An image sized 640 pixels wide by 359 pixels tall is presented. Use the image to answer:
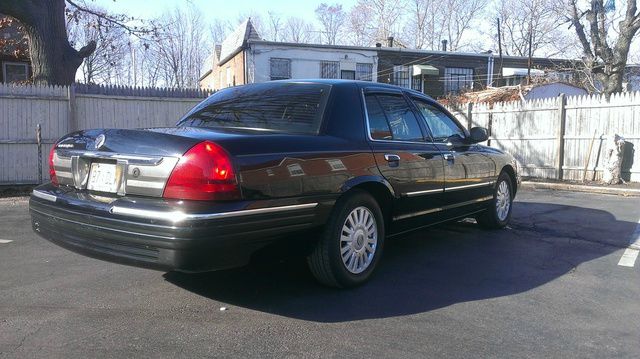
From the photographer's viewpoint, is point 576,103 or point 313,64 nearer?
point 576,103

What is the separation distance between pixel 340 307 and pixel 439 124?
250 cm

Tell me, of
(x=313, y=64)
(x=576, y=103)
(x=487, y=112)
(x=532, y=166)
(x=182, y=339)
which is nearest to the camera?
(x=182, y=339)

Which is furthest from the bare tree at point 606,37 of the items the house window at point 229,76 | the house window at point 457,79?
the house window at point 229,76

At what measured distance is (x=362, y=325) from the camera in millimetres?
3480

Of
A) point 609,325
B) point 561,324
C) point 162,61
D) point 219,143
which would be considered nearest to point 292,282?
point 219,143

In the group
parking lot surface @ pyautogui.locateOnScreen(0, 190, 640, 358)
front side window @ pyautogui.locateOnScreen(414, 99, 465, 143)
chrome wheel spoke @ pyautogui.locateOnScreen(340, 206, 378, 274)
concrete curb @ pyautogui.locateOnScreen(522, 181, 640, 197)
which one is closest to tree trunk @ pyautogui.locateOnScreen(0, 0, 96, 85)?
parking lot surface @ pyautogui.locateOnScreen(0, 190, 640, 358)

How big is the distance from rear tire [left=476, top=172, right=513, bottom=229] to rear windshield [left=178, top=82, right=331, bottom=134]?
3.04m

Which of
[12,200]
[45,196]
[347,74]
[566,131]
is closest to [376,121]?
[45,196]

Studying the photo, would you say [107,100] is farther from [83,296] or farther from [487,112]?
[487,112]

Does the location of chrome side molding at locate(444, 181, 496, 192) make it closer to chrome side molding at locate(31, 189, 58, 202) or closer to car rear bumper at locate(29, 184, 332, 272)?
car rear bumper at locate(29, 184, 332, 272)

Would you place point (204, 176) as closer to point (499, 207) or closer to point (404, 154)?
point (404, 154)

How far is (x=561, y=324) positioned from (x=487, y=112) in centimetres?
1205

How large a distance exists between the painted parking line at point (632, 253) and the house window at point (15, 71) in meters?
21.8

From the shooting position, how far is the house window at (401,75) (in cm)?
2795
